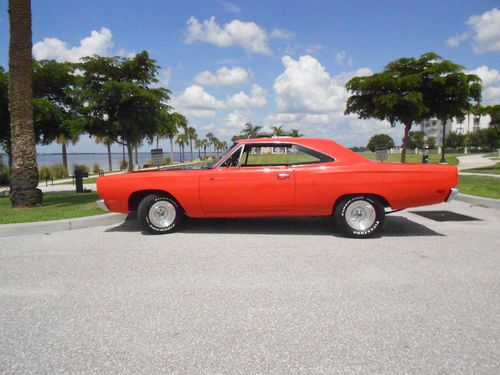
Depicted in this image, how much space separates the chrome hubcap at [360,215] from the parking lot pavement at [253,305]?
11.6 inches

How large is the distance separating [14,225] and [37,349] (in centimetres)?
454

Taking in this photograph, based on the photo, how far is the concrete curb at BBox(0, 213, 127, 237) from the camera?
6117mm

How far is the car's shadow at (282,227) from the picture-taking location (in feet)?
19.1

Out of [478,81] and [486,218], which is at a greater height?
[478,81]

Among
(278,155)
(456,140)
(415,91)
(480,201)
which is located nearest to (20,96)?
(278,155)

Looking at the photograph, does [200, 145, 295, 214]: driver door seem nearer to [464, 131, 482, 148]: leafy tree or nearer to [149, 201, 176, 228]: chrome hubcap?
[149, 201, 176, 228]: chrome hubcap

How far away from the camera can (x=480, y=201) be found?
8414 millimetres

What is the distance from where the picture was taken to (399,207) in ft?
18.0

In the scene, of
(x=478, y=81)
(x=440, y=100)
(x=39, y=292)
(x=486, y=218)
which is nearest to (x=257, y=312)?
(x=39, y=292)

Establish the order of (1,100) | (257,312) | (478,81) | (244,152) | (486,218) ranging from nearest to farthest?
(257,312)
(244,152)
(486,218)
(1,100)
(478,81)

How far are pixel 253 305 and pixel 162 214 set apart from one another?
3176mm

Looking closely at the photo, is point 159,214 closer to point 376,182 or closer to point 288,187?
point 288,187

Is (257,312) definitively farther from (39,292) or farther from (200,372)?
(39,292)

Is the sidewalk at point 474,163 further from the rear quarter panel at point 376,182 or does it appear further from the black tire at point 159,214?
the black tire at point 159,214
